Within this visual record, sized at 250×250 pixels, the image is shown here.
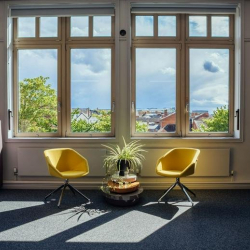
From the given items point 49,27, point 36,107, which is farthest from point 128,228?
point 49,27

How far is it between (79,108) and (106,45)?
1326 millimetres

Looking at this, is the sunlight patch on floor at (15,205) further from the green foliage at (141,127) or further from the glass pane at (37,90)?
the green foliage at (141,127)

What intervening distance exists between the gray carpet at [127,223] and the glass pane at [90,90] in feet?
4.56

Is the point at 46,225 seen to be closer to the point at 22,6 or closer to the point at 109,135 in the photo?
the point at 109,135

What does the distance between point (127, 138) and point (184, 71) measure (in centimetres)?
171

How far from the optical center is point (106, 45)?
4707 mm

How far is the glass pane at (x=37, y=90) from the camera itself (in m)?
4.77

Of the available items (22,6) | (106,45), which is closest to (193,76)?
(106,45)

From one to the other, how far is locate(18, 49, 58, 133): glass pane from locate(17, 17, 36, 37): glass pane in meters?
0.31

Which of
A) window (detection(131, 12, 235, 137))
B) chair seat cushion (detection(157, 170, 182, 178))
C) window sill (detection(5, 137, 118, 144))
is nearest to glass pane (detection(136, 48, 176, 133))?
window (detection(131, 12, 235, 137))

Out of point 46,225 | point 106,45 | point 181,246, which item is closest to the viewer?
point 181,246

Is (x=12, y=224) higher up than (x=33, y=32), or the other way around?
(x=33, y=32)

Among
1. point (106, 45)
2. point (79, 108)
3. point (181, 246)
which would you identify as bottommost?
point (181, 246)

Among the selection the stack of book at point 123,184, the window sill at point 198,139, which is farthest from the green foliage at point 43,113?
the stack of book at point 123,184
